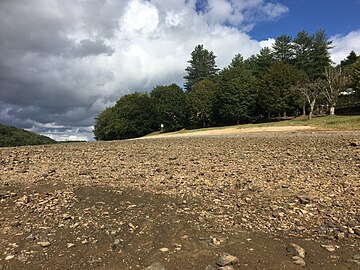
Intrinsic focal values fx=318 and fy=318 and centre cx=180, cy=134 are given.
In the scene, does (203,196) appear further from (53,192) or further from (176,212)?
(53,192)

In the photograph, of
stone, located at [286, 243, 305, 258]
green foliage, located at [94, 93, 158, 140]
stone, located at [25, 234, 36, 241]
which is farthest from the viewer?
green foliage, located at [94, 93, 158, 140]

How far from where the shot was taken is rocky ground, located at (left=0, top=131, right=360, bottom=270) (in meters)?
5.41

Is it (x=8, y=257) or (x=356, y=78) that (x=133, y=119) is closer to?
(x=356, y=78)

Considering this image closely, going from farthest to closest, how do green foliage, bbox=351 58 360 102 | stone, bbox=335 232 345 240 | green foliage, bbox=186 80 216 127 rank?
green foliage, bbox=186 80 216 127, green foliage, bbox=351 58 360 102, stone, bbox=335 232 345 240

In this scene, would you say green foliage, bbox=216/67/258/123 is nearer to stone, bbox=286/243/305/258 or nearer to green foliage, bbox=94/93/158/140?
green foliage, bbox=94/93/158/140

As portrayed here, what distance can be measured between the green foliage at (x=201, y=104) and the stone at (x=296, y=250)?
210ft

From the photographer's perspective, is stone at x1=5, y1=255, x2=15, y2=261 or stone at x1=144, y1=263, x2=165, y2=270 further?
stone at x1=5, y1=255, x2=15, y2=261

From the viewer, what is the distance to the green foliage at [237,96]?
61875 mm

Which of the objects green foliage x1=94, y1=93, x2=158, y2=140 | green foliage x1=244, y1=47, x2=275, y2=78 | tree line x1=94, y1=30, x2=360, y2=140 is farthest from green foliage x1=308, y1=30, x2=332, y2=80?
green foliage x1=94, y1=93, x2=158, y2=140

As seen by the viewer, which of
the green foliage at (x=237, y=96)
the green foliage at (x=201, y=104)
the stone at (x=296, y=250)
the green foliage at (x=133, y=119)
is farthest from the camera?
the green foliage at (x=133, y=119)

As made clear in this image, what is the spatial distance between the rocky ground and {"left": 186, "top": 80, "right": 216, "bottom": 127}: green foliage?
188 feet

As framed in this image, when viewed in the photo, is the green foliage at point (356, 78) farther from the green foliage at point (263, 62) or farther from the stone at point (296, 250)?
the stone at point (296, 250)

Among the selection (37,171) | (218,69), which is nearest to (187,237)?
(37,171)

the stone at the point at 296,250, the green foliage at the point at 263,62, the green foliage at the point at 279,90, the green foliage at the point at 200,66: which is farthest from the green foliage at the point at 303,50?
the stone at the point at 296,250
